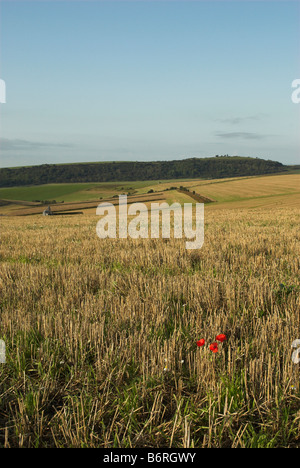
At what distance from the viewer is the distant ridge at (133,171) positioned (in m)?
164

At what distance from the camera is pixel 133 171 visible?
18612 cm

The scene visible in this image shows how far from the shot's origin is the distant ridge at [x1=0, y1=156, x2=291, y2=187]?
6457 inches

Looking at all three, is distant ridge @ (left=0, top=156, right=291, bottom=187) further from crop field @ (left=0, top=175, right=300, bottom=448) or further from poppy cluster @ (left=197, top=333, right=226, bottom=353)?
poppy cluster @ (left=197, top=333, right=226, bottom=353)

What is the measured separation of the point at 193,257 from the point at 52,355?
575 centimetres

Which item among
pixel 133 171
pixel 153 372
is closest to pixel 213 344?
pixel 153 372

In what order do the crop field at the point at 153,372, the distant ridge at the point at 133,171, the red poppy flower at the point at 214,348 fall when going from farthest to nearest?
the distant ridge at the point at 133,171, the red poppy flower at the point at 214,348, the crop field at the point at 153,372

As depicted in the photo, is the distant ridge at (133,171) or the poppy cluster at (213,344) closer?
the poppy cluster at (213,344)

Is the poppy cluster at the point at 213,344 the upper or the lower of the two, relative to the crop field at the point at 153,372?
upper

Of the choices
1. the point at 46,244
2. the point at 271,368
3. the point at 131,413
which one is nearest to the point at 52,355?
the point at 131,413

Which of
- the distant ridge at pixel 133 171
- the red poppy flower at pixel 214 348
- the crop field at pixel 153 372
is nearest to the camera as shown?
the crop field at pixel 153 372

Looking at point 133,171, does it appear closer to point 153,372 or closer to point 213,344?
point 213,344

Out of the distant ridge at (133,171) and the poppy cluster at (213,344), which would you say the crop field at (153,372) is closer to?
the poppy cluster at (213,344)

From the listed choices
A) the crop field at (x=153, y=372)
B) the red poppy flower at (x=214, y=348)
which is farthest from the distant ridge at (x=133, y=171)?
the red poppy flower at (x=214, y=348)

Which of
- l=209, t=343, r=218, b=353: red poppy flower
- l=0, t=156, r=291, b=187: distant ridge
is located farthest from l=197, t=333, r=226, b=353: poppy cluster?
l=0, t=156, r=291, b=187: distant ridge
